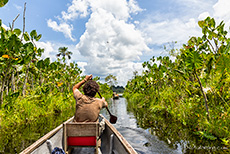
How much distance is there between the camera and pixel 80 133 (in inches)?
106

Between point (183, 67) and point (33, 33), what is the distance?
6043 millimetres

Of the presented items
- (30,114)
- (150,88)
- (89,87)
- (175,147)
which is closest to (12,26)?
(30,114)

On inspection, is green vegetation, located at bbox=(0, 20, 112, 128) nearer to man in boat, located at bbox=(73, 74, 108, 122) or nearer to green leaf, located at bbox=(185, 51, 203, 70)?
man in boat, located at bbox=(73, 74, 108, 122)

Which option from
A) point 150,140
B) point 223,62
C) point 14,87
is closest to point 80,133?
point 150,140

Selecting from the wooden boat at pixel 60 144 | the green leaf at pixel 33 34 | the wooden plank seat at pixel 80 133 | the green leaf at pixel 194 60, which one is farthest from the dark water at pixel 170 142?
the green leaf at pixel 33 34

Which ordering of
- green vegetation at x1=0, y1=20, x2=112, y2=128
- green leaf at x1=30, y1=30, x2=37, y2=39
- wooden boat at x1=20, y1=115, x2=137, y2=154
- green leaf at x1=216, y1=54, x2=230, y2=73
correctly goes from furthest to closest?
1. green leaf at x1=30, y1=30, x2=37, y2=39
2. green vegetation at x1=0, y1=20, x2=112, y2=128
3. green leaf at x1=216, y1=54, x2=230, y2=73
4. wooden boat at x1=20, y1=115, x2=137, y2=154

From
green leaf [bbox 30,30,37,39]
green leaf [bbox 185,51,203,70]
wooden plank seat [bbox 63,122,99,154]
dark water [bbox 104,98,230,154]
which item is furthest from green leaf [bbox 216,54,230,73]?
green leaf [bbox 30,30,37,39]

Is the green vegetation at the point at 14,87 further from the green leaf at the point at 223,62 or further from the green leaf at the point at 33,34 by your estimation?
the green leaf at the point at 223,62

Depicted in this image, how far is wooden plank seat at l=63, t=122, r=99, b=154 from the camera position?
8.77 feet

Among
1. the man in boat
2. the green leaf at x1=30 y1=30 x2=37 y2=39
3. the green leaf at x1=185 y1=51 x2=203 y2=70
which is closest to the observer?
the man in boat

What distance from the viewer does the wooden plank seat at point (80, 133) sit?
267 cm

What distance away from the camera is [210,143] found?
3830 mm

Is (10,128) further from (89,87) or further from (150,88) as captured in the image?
(150,88)

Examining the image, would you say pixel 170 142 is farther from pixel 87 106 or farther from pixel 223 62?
pixel 87 106
